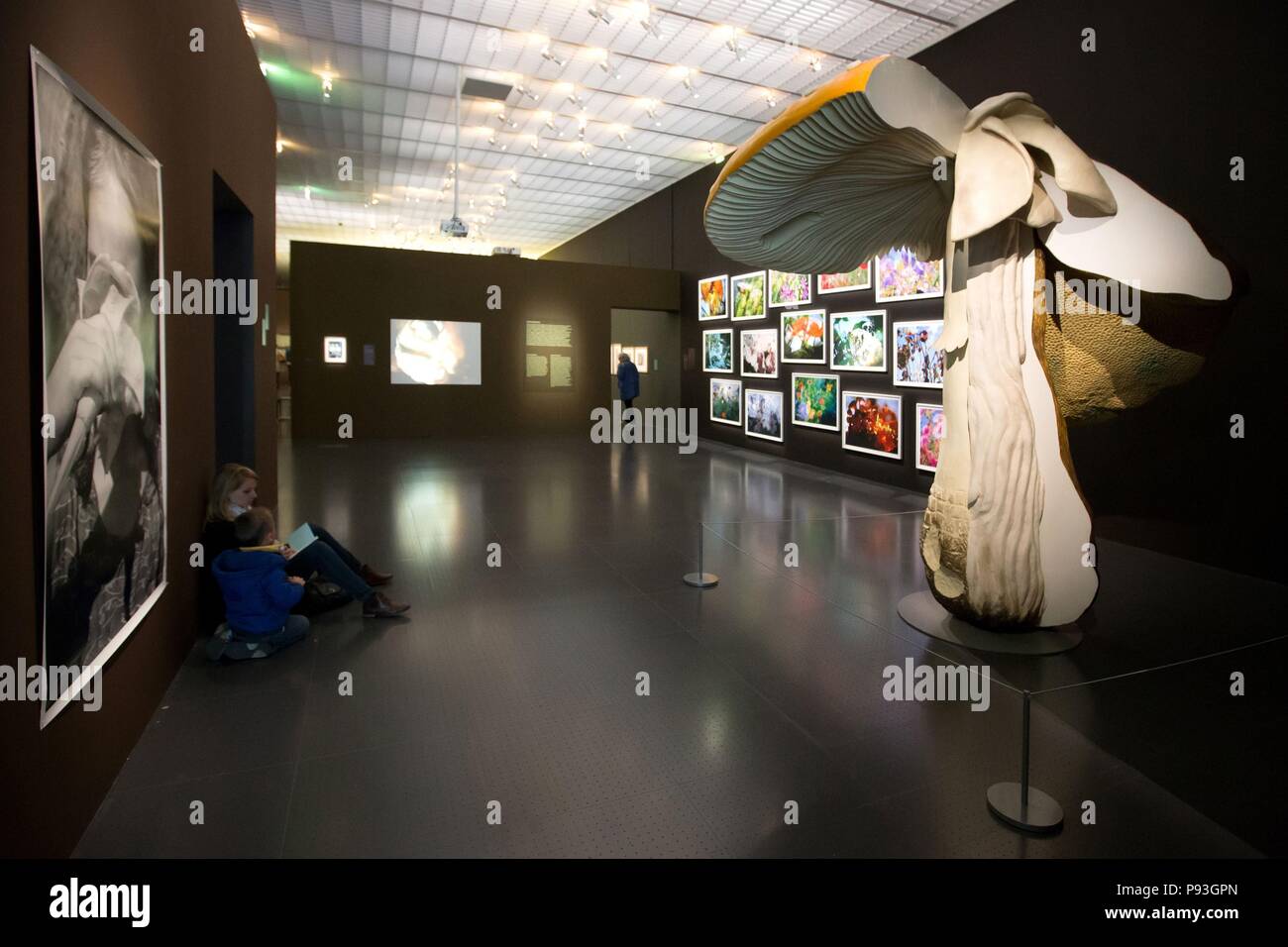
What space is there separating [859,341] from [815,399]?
1439 millimetres

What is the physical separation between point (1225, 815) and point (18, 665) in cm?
347

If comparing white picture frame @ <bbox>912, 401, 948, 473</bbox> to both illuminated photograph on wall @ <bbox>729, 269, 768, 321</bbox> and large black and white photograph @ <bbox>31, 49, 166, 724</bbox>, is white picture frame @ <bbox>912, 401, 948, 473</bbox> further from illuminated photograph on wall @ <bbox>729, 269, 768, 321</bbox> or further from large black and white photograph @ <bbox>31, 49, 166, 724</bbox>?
large black and white photograph @ <bbox>31, 49, 166, 724</bbox>

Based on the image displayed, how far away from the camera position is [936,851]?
244cm

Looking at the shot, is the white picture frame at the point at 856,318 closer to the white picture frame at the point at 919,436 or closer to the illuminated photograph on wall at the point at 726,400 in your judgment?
the white picture frame at the point at 919,436

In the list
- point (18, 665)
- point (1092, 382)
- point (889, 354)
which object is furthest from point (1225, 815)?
point (889, 354)

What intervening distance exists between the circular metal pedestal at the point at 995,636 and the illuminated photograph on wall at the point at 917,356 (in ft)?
17.6

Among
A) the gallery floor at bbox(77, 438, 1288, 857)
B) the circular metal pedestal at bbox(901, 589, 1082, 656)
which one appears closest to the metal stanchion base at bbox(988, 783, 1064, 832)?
the gallery floor at bbox(77, 438, 1288, 857)

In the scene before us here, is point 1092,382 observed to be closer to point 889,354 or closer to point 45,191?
point 45,191

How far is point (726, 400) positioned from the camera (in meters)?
14.8

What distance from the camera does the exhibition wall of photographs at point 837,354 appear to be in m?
9.38

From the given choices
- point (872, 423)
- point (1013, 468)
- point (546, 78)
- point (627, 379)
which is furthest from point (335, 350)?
point (1013, 468)

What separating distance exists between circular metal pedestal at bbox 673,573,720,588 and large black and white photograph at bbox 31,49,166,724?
3.31 meters

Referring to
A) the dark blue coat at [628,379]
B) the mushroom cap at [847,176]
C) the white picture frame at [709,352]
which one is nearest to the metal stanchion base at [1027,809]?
the mushroom cap at [847,176]

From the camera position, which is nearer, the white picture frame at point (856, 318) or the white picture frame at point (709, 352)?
the white picture frame at point (856, 318)
